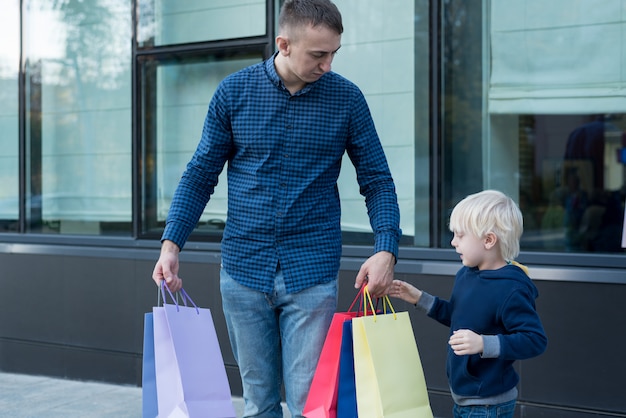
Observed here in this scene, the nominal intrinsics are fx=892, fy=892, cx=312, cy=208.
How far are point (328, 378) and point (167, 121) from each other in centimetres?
383

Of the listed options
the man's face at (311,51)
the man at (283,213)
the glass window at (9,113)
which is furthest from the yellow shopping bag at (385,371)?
the glass window at (9,113)

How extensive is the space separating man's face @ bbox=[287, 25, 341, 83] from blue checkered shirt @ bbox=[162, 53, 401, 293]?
0.11m

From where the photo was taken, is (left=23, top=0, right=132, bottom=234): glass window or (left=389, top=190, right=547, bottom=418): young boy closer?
(left=389, top=190, right=547, bottom=418): young boy

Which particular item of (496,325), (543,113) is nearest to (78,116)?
(543,113)

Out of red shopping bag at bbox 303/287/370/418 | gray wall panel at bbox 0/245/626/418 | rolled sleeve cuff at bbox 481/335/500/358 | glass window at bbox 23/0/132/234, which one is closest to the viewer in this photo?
A: rolled sleeve cuff at bbox 481/335/500/358

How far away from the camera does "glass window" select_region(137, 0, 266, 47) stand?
5973 mm

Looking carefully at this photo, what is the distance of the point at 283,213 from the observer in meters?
3.11

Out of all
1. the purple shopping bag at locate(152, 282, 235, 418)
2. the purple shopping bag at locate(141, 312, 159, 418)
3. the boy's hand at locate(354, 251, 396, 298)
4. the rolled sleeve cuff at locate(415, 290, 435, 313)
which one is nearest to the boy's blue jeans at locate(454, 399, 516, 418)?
the rolled sleeve cuff at locate(415, 290, 435, 313)

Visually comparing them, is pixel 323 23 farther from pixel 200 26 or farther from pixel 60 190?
pixel 60 190

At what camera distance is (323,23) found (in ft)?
9.73

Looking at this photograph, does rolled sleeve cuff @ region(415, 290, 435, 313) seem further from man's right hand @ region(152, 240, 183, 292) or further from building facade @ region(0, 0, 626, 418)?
building facade @ region(0, 0, 626, 418)

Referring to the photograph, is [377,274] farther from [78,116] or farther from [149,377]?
[78,116]

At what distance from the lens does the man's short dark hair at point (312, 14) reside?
2969 millimetres

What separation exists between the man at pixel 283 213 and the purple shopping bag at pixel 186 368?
0.13m
